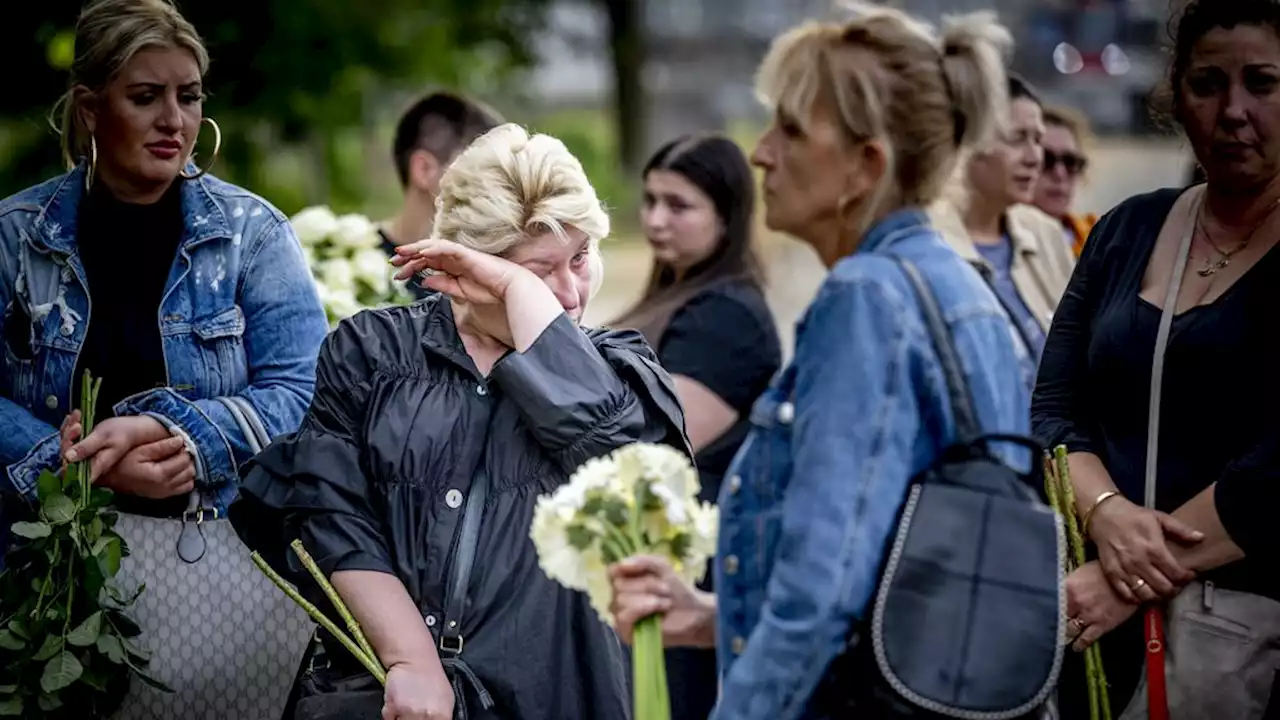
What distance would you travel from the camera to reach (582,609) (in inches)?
135

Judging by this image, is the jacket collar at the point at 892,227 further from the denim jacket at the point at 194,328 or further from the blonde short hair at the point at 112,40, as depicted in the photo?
the blonde short hair at the point at 112,40

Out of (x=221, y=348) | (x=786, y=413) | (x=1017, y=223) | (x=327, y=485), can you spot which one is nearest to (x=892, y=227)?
(x=786, y=413)

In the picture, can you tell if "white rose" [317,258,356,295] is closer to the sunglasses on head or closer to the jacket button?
the jacket button

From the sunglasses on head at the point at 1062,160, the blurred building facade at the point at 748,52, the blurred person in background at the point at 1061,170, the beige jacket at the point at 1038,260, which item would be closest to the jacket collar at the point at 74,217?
the beige jacket at the point at 1038,260

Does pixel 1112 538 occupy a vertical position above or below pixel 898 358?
below

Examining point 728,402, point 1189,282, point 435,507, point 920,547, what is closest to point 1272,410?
point 1189,282

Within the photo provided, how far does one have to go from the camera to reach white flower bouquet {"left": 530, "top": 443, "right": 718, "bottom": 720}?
2.81 m

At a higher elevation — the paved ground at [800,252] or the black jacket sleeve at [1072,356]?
the black jacket sleeve at [1072,356]

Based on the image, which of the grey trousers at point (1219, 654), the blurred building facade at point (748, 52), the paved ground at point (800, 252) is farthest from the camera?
the blurred building facade at point (748, 52)

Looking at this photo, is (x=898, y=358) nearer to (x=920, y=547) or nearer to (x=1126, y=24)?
(x=920, y=547)

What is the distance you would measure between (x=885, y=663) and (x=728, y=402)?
2.72 meters

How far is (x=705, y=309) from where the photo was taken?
546 cm

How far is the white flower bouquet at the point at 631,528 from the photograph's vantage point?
281cm

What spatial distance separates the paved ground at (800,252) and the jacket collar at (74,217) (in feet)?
21.6
